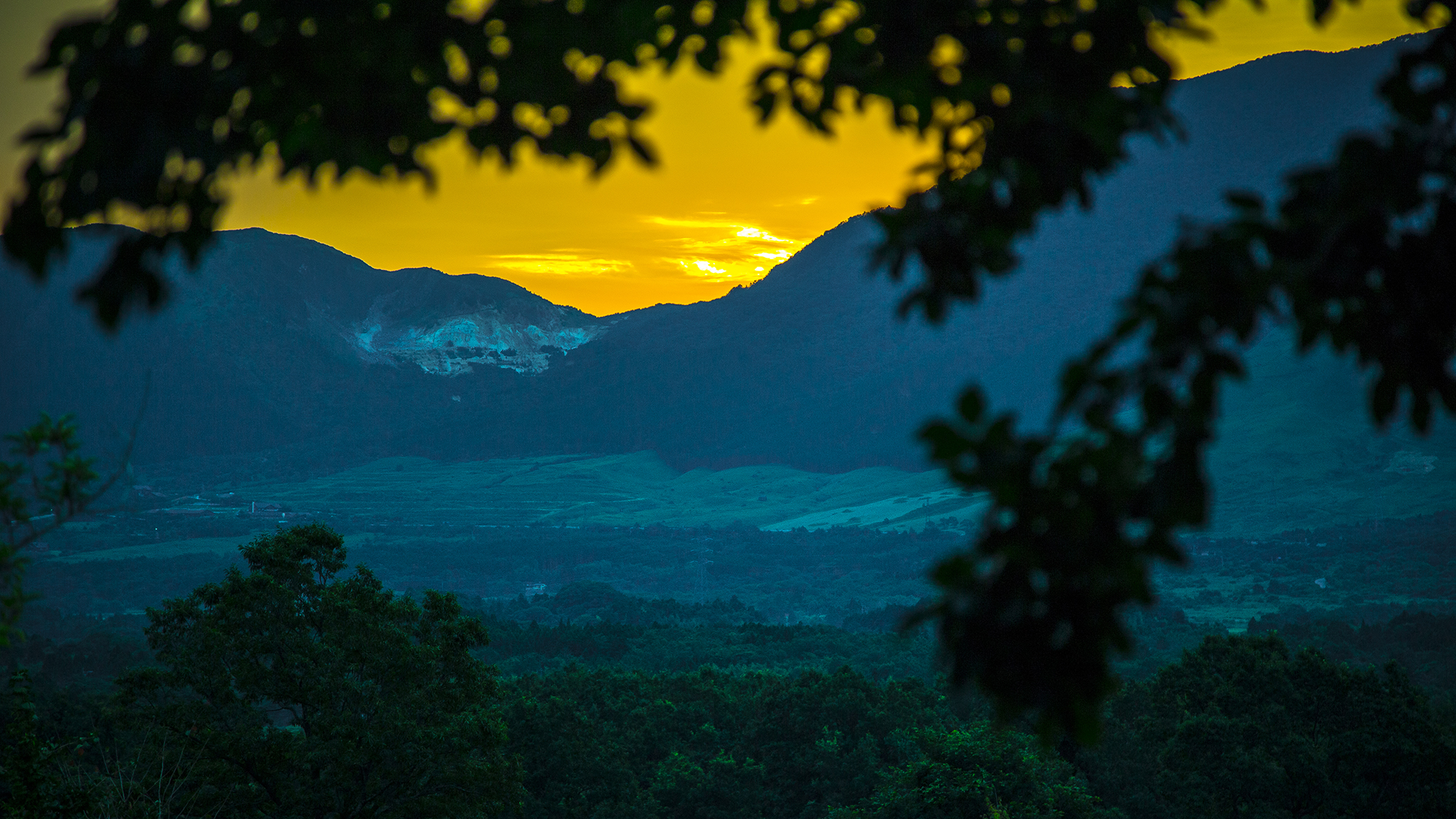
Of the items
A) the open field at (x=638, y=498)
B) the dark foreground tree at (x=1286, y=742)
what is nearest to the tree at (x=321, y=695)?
the dark foreground tree at (x=1286, y=742)

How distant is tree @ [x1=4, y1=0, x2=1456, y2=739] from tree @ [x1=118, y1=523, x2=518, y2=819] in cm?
1496

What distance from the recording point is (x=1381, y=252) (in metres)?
2.65

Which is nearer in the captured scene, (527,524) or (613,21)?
(613,21)

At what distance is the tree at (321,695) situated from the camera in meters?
16.5

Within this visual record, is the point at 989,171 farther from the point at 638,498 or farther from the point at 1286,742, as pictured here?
the point at 638,498

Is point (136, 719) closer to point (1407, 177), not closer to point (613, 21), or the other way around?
point (613, 21)

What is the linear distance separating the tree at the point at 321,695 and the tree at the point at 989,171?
1496 centimetres

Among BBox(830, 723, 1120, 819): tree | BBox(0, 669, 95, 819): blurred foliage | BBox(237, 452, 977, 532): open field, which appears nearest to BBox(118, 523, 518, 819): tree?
BBox(0, 669, 95, 819): blurred foliage

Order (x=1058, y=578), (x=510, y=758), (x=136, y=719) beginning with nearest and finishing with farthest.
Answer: (x=1058, y=578), (x=136, y=719), (x=510, y=758)

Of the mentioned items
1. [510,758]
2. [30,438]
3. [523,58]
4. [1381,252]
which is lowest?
[510,758]

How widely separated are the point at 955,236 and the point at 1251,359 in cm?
17718

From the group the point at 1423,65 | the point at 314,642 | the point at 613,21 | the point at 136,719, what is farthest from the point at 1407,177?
the point at 136,719

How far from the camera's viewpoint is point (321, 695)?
17.1 m

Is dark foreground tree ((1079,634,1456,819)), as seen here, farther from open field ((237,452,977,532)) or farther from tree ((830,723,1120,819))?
open field ((237,452,977,532))
